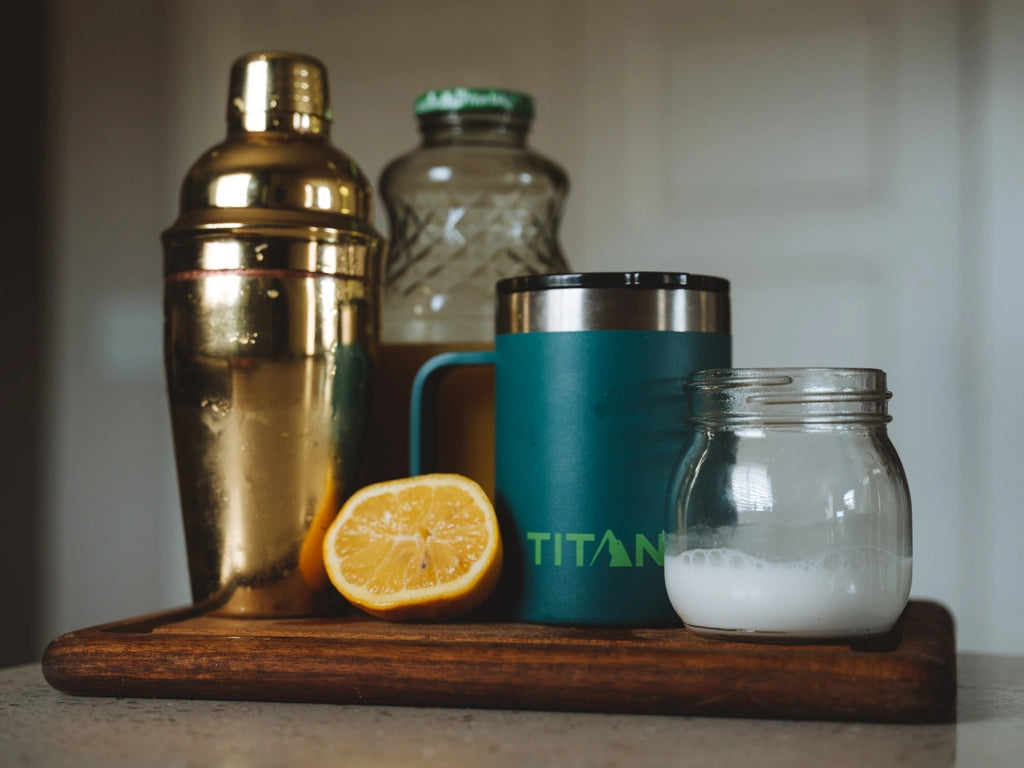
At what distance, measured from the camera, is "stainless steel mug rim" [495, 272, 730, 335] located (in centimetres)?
70

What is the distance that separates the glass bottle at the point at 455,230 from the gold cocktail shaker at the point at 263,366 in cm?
8

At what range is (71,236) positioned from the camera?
8.25ft

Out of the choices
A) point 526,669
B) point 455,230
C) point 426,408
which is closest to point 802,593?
point 526,669

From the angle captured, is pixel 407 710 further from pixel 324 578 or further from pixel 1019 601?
pixel 1019 601

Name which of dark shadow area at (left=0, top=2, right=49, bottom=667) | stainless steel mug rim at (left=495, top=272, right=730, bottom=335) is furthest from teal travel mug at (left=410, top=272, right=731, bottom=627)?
dark shadow area at (left=0, top=2, right=49, bottom=667)

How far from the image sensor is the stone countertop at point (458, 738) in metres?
0.50

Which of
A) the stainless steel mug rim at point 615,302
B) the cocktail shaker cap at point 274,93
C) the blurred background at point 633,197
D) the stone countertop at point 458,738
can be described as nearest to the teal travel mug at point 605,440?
the stainless steel mug rim at point 615,302

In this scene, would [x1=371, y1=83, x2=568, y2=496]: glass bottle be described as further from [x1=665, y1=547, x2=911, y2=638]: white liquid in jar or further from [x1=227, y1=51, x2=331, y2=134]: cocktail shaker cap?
[x1=665, y1=547, x2=911, y2=638]: white liquid in jar

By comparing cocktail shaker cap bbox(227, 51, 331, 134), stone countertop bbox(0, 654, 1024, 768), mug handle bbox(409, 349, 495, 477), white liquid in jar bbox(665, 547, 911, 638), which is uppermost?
cocktail shaker cap bbox(227, 51, 331, 134)

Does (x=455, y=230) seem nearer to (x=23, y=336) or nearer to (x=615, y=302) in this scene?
(x=615, y=302)

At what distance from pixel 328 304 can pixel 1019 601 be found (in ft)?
5.12

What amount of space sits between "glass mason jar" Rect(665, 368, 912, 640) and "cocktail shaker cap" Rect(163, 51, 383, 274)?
0.91ft

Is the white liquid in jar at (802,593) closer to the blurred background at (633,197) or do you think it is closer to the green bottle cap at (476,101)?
the green bottle cap at (476,101)

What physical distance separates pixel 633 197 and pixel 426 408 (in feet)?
4.84
